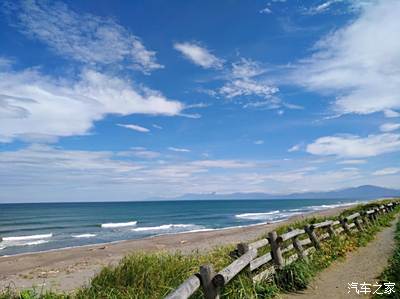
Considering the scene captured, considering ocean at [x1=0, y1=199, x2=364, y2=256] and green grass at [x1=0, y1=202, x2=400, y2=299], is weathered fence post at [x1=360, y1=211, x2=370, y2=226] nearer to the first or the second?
green grass at [x1=0, y1=202, x2=400, y2=299]

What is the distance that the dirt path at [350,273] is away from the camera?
7965 mm

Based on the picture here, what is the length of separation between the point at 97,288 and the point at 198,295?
2310 millimetres

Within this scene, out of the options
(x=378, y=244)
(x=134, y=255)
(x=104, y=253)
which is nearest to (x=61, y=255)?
(x=104, y=253)

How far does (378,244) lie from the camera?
46.7ft

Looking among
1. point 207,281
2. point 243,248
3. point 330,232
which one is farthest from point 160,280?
point 330,232

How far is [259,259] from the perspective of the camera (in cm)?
816

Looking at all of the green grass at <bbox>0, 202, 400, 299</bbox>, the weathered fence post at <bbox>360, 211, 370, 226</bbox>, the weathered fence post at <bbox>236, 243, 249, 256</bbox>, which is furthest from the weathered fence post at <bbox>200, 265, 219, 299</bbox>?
the weathered fence post at <bbox>360, 211, 370, 226</bbox>

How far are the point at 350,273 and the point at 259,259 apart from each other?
312cm

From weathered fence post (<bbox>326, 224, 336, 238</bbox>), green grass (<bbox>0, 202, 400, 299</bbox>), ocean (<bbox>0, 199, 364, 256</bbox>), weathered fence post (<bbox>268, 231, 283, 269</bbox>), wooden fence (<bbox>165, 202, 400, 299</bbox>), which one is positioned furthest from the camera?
A: ocean (<bbox>0, 199, 364, 256</bbox>)

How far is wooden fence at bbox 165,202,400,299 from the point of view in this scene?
581 cm

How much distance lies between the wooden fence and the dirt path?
78 centimetres

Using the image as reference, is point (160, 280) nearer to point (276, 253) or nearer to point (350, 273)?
point (276, 253)

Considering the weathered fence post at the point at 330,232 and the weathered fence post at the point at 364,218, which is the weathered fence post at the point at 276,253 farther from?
Answer: the weathered fence post at the point at 364,218

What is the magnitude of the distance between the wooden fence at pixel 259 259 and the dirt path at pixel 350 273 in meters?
0.78
